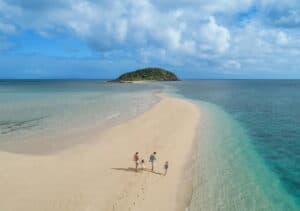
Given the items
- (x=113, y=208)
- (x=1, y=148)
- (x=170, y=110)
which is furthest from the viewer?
(x=170, y=110)

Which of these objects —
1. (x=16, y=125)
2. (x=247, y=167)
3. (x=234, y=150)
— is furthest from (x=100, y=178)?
(x=16, y=125)

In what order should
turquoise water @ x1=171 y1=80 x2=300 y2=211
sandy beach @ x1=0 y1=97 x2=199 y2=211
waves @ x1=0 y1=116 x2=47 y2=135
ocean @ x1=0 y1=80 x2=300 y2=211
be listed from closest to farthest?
sandy beach @ x1=0 y1=97 x2=199 y2=211 < turquoise water @ x1=171 y1=80 x2=300 y2=211 < ocean @ x1=0 y1=80 x2=300 y2=211 < waves @ x1=0 y1=116 x2=47 y2=135

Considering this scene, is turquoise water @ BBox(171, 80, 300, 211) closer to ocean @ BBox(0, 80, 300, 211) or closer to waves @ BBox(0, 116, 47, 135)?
ocean @ BBox(0, 80, 300, 211)

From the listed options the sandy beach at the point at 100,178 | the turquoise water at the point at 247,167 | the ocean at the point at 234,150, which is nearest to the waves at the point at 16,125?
the ocean at the point at 234,150

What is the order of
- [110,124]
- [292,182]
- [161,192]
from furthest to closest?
[110,124], [292,182], [161,192]

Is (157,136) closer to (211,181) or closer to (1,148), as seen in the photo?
(211,181)

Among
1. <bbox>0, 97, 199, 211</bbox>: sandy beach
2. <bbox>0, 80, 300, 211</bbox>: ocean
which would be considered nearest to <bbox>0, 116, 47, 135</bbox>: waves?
<bbox>0, 80, 300, 211</bbox>: ocean

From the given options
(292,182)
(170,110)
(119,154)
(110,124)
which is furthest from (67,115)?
(292,182)

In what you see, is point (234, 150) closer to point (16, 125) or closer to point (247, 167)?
point (247, 167)
